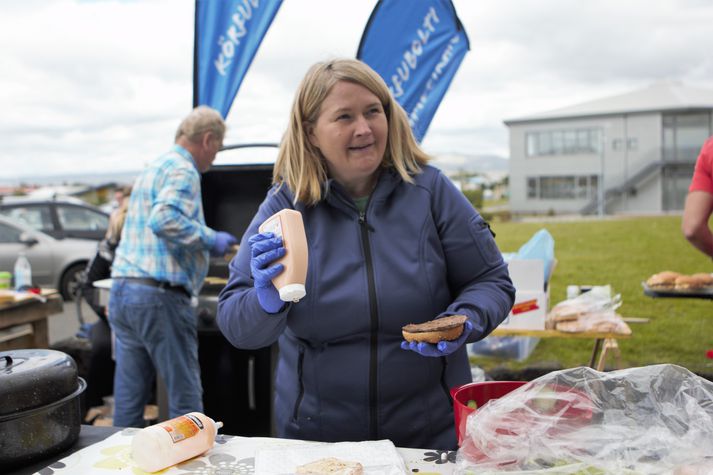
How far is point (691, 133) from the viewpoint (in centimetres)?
2114

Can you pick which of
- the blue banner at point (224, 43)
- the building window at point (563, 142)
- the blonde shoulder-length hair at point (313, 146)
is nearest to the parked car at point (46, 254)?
the blue banner at point (224, 43)

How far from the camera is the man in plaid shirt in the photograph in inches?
130

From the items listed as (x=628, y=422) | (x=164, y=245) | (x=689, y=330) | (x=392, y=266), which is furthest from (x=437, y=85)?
(x=628, y=422)

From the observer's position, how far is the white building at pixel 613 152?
65.8ft

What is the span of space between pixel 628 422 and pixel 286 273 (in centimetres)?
79

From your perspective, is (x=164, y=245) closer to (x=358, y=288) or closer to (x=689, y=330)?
(x=358, y=288)

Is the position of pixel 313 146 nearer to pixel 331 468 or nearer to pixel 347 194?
pixel 347 194

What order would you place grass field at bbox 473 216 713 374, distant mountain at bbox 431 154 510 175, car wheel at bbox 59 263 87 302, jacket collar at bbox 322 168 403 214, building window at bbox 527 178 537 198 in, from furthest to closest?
building window at bbox 527 178 537 198, car wheel at bbox 59 263 87 302, grass field at bbox 473 216 713 374, distant mountain at bbox 431 154 510 175, jacket collar at bbox 322 168 403 214

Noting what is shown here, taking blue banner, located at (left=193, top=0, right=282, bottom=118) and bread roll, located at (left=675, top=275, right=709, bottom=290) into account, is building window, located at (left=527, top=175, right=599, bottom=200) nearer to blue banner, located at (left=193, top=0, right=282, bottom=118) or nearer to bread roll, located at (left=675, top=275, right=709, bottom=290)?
bread roll, located at (left=675, top=275, right=709, bottom=290)

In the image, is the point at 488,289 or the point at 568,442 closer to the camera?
the point at 568,442

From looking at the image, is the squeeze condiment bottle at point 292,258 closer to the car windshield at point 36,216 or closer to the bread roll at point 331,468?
the bread roll at point 331,468

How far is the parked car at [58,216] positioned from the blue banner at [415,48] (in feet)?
24.6

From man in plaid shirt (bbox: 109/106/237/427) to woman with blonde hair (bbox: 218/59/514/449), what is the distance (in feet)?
5.29

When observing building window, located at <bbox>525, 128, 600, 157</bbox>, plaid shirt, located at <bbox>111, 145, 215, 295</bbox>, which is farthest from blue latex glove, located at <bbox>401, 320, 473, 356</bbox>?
building window, located at <bbox>525, 128, 600, 157</bbox>
